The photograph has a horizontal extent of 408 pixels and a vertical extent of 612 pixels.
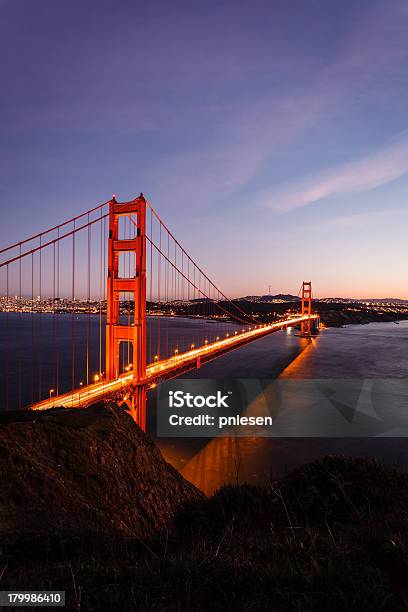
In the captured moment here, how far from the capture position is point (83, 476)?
315 inches

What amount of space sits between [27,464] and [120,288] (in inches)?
468

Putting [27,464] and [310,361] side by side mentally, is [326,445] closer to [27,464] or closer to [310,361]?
[27,464]

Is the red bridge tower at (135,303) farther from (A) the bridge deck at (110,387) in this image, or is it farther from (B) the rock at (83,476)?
(B) the rock at (83,476)

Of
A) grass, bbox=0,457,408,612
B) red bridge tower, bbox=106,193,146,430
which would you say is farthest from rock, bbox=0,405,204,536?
red bridge tower, bbox=106,193,146,430

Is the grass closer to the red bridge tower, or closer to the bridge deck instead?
the bridge deck

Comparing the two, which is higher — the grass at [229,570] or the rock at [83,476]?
the grass at [229,570]

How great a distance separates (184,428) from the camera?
66.0ft

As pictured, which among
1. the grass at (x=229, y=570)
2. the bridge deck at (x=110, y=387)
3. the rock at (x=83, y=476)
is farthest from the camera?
the bridge deck at (x=110, y=387)

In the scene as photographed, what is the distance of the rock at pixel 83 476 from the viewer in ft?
19.2

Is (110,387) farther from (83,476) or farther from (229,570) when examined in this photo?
(229,570)

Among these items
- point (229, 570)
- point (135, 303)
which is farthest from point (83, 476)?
point (135, 303)

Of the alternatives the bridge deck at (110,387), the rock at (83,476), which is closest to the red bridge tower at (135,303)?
the bridge deck at (110,387)

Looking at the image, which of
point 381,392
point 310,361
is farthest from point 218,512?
point 310,361

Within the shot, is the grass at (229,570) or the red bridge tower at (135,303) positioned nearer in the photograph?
the grass at (229,570)
